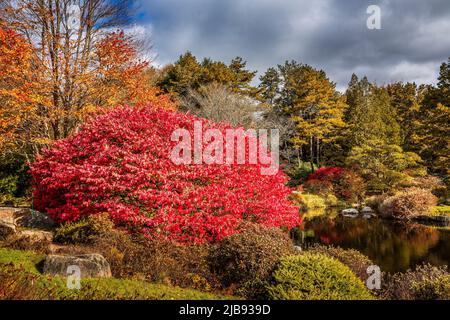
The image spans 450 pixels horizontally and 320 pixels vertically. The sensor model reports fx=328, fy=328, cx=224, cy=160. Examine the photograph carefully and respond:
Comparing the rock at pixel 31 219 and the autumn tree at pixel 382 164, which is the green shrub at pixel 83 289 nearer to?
the rock at pixel 31 219

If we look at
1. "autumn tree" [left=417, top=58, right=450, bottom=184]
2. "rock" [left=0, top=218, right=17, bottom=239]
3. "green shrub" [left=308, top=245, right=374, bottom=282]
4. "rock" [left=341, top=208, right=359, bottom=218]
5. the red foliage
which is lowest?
"rock" [left=341, top=208, right=359, bottom=218]

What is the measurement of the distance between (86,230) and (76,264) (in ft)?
7.97

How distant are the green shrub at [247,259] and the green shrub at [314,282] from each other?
483 millimetres

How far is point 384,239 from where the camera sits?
49.8ft

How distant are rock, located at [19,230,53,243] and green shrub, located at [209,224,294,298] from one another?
13.8 feet

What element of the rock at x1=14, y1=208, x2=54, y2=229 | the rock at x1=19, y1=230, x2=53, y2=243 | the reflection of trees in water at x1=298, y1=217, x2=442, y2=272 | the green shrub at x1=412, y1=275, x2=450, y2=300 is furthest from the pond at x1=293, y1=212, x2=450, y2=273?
the rock at x1=14, y1=208, x2=54, y2=229

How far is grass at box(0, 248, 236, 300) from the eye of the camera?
174 inches

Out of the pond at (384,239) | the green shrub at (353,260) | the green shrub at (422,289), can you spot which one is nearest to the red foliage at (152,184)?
the green shrub at (353,260)

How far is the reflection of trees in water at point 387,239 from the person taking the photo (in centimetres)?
1188

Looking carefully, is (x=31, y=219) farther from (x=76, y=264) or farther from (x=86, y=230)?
(x=76, y=264)

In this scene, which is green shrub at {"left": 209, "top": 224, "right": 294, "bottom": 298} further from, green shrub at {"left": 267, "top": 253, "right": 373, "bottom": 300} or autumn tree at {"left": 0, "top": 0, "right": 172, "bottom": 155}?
autumn tree at {"left": 0, "top": 0, "right": 172, "bottom": 155}

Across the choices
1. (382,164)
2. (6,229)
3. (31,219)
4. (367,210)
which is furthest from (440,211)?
(6,229)
